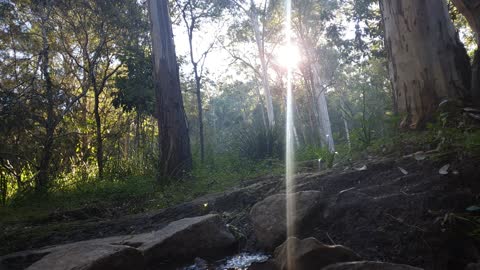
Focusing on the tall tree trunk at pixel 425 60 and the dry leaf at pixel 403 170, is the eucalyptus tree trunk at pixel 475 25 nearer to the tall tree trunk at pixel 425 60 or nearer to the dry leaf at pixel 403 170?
the tall tree trunk at pixel 425 60

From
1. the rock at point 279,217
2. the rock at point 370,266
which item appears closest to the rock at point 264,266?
the rock at point 279,217

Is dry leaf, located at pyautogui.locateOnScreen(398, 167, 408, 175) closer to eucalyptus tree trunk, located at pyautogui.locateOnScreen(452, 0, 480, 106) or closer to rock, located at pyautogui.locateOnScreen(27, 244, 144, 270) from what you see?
eucalyptus tree trunk, located at pyautogui.locateOnScreen(452, 0, 480, 106)

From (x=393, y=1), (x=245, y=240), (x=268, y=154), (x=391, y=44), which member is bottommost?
(x=245, y=240)

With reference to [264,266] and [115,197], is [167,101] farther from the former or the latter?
[264,266]

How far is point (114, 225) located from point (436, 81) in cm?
312

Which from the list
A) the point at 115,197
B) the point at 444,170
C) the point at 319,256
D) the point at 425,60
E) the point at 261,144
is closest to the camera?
the point at 319,256

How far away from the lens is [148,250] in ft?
6.87

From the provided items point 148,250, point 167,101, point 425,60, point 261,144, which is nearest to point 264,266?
point 148,250

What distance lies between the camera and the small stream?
6.62 ft

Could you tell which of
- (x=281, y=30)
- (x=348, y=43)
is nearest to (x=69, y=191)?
(x=348, y=43)

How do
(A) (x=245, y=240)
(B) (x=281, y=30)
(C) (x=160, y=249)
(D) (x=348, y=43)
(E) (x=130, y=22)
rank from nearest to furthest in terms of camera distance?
(C) (x=160, y=249)
(A) (x=245, y=240)
(E) (x=130, y=22)
(D) (x=348, y=43)
(B) (x=281, y=30)

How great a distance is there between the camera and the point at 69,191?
18.7 ft

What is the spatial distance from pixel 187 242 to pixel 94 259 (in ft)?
1.94

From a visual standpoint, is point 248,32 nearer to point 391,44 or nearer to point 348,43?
point 348,43
